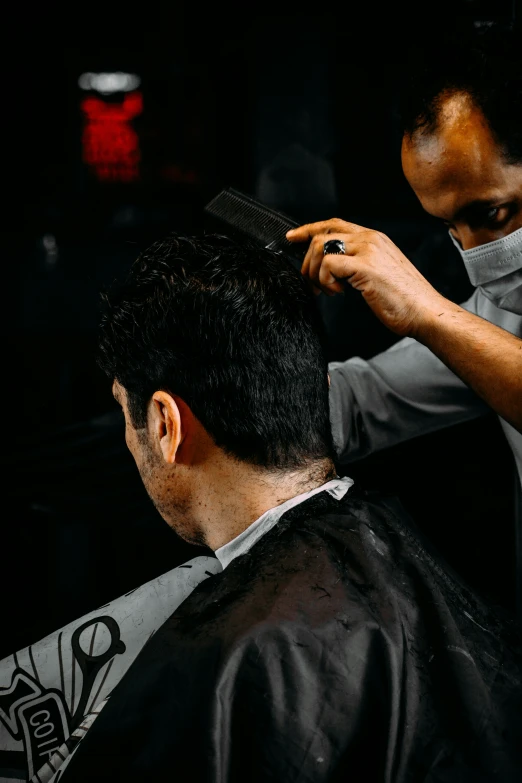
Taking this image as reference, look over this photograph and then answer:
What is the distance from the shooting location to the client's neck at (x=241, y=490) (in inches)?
60.1

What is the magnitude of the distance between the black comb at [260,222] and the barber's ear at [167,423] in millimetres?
449

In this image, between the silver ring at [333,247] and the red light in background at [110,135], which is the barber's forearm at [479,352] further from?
the red light in background at [110,135]

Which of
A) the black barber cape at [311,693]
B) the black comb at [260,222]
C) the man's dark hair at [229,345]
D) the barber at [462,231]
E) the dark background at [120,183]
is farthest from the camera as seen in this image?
the dark background at [120,183]

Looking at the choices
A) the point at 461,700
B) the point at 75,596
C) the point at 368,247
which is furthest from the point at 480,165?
the point at 75,596

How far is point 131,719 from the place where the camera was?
4.10 feet

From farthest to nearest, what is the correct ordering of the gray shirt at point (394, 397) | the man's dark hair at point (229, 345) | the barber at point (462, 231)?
the gray shirt at point (394, 397), the barber at point (462, 231), the man's dark hair at point (229, 345)

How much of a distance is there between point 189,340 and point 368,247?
470 mm

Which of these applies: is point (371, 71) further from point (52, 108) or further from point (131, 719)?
point (131, 719)

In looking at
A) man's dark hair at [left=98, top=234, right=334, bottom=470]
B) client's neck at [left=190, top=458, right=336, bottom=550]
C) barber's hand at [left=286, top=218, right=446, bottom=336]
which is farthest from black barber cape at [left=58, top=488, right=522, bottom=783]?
barber's hand at [left=286, top=218, right=446, bottom=336]

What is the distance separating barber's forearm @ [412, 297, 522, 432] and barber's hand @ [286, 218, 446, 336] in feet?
0.10

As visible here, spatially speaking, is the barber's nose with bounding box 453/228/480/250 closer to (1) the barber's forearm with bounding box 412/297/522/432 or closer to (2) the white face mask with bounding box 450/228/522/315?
(2) the white face mask with bounding box 450/228/522/315

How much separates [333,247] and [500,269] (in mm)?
468

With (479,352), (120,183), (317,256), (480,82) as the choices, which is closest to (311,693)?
(479,352)

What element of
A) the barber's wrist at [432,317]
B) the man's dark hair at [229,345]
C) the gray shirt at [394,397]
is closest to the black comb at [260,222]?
the man's dark hair at [229,345]
